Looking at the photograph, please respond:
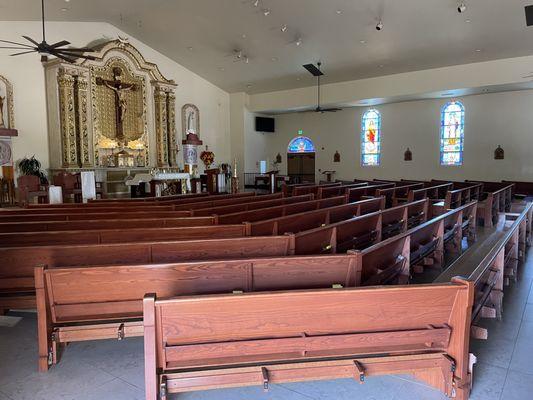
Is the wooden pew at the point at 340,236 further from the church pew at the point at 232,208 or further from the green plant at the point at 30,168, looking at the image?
the green plant at the point at 30,168

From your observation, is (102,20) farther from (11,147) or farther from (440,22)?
(440,22)

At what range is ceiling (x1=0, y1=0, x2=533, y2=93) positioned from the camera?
826 cm

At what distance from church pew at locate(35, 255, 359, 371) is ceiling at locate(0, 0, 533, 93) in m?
7.69

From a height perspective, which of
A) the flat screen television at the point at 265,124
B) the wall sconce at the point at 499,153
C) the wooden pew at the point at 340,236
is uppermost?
the flat screen television at the point at 265,124

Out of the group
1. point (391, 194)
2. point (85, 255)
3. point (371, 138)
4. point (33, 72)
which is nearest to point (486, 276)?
point (85, 255)

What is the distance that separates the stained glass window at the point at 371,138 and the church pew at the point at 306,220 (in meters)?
9.52

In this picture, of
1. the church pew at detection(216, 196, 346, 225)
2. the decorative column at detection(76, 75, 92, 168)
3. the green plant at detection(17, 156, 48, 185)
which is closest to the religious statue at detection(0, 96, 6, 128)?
the green plant at detection(17, 156, 48, 185)

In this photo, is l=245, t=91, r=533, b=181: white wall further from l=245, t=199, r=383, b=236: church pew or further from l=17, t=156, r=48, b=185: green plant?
l=245, t=199, r=383, b=236: church pew

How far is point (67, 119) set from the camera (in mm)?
9922

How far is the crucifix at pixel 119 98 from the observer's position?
11008 mm

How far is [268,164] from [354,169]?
3.63m

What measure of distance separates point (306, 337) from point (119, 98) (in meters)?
11.0

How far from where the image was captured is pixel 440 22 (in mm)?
8469

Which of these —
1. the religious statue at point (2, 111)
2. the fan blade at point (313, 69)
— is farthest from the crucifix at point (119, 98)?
the fan blade at point (313, 69)
